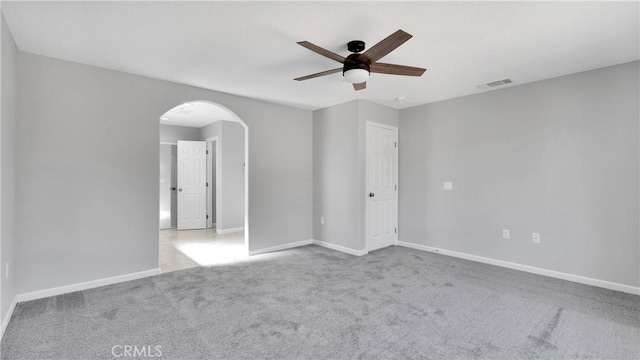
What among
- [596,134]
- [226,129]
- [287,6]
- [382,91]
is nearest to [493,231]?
[596,134]

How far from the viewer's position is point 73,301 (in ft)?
9.47

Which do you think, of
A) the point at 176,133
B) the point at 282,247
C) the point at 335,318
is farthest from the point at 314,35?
the point at 176,133

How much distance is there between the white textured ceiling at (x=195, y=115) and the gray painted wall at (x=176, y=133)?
0.14 m

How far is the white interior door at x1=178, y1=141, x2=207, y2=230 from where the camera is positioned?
6961 mm

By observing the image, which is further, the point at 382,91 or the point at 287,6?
the point at 382,91

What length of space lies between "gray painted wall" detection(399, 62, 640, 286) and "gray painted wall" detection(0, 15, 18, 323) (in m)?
4.95

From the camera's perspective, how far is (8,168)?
2.57 metres

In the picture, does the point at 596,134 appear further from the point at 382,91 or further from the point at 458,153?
the point at 382,91

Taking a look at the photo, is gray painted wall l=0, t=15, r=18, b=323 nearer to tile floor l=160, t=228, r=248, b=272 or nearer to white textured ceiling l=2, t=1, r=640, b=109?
white textured ceiling l=2, t=1, r=640, b=109

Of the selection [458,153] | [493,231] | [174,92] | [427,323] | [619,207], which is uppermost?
[174,92]

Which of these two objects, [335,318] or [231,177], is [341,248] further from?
[231,177]

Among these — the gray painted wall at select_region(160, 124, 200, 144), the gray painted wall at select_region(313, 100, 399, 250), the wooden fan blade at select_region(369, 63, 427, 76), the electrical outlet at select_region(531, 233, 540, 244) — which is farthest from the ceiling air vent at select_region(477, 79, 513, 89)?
the gray painted wall at select_region(160, 124, 200, 144)

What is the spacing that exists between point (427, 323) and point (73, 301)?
3.32 metres

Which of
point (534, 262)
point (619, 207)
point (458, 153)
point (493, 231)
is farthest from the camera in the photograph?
point (458, 153)
